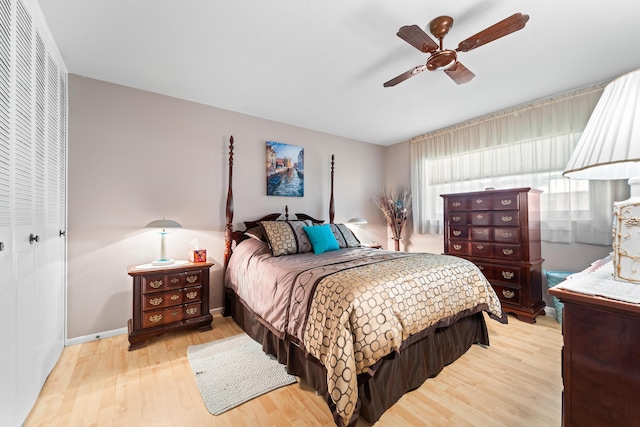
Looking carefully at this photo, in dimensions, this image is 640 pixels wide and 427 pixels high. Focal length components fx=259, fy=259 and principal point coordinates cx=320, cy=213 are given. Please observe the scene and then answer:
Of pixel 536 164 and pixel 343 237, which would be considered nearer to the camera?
pixel 536 164

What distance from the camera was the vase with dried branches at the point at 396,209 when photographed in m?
4.36

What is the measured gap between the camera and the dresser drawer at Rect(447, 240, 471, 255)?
10.7 ft

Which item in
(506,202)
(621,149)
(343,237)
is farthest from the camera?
(343,237)

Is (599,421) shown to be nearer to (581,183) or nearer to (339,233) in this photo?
(339,233)

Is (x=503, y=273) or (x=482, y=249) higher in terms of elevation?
(x=482, y=249)

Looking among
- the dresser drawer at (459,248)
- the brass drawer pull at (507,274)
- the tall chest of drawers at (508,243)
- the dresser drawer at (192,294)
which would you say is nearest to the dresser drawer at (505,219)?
the tall chest of drawers at (508,243)

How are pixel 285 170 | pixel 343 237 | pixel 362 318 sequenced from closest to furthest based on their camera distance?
1. pixel 362 318
2. pixel 343 237
3. pixel 285 170

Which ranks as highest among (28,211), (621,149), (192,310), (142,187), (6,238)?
(142,187)

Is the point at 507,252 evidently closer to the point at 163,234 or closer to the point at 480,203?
the point at 480,203

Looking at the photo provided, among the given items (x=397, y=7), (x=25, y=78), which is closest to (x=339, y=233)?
(x=397, y=7)

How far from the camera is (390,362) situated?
5.16ft

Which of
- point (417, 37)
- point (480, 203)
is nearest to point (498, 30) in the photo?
point (417, 37)

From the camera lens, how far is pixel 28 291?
5.01ft

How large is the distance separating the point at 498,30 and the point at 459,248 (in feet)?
8.05
